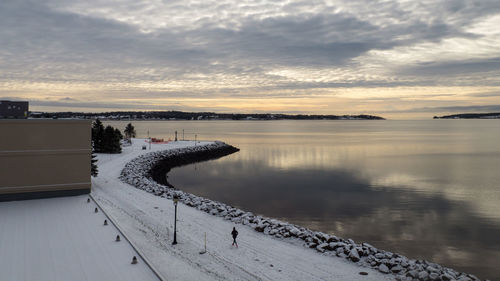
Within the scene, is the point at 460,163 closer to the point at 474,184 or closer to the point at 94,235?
the point at 474,184

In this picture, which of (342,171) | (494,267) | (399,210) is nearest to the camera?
(494,267)

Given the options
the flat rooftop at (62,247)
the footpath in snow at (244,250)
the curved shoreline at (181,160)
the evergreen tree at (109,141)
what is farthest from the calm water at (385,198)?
the flat rooftop at (62,247)

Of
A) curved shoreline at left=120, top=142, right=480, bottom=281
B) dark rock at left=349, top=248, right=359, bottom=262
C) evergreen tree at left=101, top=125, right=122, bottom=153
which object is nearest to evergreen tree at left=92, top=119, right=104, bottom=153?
evergreen tree at left=101, top=125, right=122, bottom=153

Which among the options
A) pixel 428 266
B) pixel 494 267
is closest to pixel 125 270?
pixel 428 266

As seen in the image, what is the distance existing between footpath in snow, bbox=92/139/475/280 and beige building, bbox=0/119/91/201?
267 cm

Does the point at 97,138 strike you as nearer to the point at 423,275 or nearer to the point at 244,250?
the point at 244,250

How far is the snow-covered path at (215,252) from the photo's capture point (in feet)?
47.1

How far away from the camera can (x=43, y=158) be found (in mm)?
24109

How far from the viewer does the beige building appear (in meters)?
23.0

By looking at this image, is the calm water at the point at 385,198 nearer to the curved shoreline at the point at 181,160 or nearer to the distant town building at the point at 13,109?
the curved shoreline at the point at 181,160

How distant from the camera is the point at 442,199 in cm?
3400

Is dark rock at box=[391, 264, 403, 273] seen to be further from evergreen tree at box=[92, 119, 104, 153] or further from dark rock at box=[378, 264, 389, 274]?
evergreen tree at box=[92, 119, 104, 153]

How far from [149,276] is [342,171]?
43.5 meters

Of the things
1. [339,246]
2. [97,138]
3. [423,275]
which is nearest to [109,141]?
[97,138]
